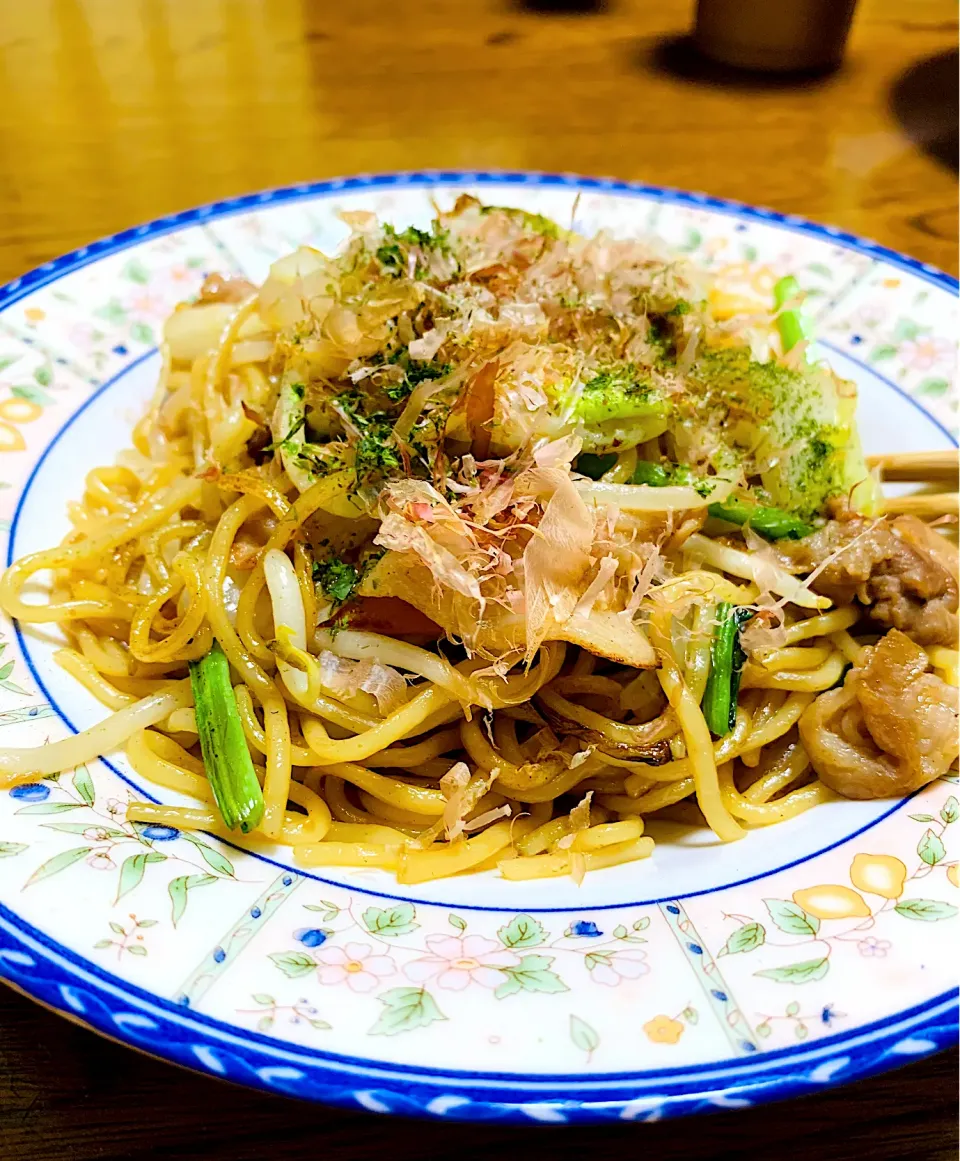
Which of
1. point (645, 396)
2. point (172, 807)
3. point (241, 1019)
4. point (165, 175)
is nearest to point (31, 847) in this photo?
point (172, 807)

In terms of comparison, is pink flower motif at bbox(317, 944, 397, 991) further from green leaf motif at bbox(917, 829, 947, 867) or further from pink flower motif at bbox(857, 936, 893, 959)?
green leaf motif at bbox(917, 829, 947, 867)

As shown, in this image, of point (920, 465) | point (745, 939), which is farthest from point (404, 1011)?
point (920, 465)

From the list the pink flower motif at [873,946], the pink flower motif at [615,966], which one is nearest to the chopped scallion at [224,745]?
the pink flower motif at [615,966]

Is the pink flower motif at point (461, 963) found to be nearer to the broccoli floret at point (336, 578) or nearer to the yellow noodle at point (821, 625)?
the broccoli floret at point (336, 578)

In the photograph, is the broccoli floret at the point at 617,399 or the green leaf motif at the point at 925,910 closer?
the green leaf motif at the point at 925,910

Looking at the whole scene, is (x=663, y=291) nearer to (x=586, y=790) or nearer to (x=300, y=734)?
(x=586, y=790)
